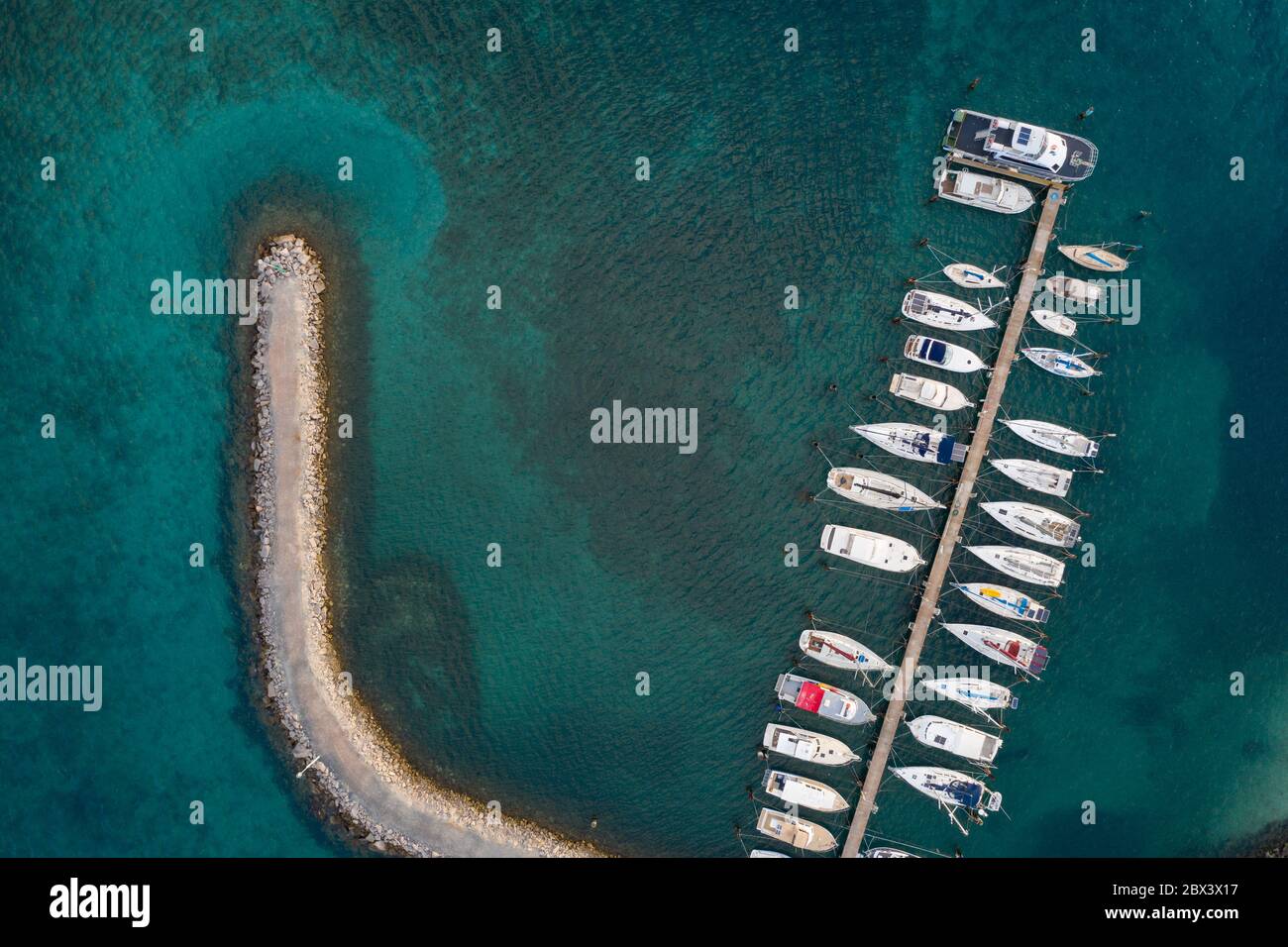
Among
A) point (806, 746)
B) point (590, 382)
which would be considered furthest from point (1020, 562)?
point (590, 382)

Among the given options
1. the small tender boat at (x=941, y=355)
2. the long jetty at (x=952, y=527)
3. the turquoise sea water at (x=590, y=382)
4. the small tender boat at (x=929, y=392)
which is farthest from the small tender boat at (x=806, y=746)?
the small tender boat at (x=941, y=355)

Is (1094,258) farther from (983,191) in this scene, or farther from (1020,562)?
(1020,562)

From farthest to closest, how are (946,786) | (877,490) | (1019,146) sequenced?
(946,786) → (877,490) → (1019,146)

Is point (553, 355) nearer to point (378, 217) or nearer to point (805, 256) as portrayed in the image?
point (378, 217)

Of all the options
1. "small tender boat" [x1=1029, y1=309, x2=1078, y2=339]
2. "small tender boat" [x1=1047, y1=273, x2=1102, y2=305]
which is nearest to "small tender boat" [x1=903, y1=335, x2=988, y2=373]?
"small tender boat" [x1=1029, y1=309, x2=1078, y2=339]

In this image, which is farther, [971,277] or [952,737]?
[952,737]

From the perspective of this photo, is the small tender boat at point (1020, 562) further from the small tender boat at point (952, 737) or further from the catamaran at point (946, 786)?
the catamaran at point (946, 786)
